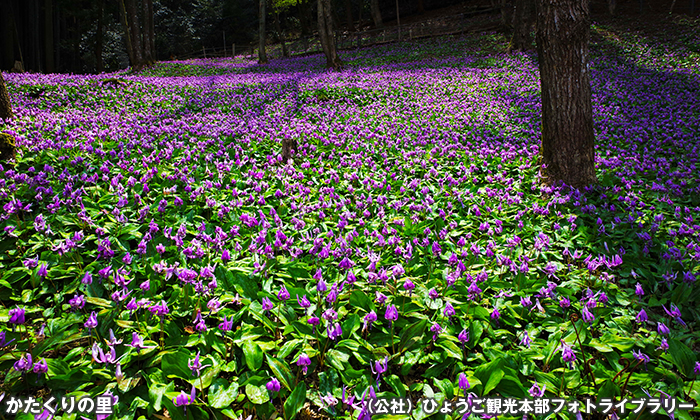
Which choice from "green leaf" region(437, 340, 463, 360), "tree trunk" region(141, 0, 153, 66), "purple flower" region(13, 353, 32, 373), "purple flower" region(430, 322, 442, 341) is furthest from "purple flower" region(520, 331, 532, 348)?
"tree trunk" region(141, 0, 153, 66)

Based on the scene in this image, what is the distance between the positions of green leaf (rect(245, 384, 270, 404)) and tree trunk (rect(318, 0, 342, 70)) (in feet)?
66.0

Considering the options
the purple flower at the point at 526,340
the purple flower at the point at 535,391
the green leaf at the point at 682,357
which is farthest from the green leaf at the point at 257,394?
the green leaf at the point at 682,357

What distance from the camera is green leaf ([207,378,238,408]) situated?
232 cm

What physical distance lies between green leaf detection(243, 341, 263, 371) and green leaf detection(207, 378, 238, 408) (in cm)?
16

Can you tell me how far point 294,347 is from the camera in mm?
2760

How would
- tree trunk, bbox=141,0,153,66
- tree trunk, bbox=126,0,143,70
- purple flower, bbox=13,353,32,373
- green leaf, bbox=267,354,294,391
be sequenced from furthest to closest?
tree trunk, bbox=141,0,153,66 → tree trunk, bbox=126,0,143,70 → green leaf, bbox=267,354,294,391 → purple flower, bbox=13,353,32,373

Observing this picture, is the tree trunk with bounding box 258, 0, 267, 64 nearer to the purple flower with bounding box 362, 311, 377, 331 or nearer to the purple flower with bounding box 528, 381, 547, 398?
the purple flower with bounding box 362, 311, 377, 331

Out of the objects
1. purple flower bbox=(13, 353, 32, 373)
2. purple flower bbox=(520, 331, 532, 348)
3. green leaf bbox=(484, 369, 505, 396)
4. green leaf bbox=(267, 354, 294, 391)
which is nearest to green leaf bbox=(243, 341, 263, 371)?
green leaf bbox=(267, 354, 294, 391)

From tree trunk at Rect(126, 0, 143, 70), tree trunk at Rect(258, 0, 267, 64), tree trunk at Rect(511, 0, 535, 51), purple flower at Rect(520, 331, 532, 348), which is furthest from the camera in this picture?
tree trunk at Rect(258, 0, 267, 64)

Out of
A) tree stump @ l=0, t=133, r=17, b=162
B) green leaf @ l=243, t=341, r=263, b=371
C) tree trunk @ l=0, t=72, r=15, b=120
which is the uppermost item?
tree trunk @ l=0, t=72, r=15, b=120

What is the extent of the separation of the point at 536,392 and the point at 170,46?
53.8 metres

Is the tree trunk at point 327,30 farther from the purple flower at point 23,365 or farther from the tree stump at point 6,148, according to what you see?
the purple flower at point 23,365

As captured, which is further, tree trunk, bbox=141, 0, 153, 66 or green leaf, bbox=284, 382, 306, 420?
tree trunk, bbox=141, 0, 153, 66

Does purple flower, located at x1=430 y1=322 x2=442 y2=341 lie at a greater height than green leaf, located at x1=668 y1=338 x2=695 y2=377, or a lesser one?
greater
